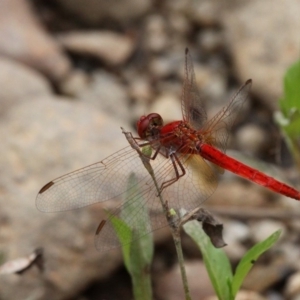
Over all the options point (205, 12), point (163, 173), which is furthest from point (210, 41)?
point (163, 173)

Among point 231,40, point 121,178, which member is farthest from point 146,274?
point 231,40

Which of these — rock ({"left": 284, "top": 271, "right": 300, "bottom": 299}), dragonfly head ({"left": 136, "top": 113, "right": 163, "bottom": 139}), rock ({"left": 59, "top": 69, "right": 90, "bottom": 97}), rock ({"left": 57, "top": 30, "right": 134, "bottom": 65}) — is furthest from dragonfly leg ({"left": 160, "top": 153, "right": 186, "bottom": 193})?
rock ({"left": 57, "top": 30, "right": 134, "bottom": 65})

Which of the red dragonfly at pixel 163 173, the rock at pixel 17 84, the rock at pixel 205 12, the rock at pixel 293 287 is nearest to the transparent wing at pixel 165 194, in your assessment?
the red dragonfly at pixel 163 173

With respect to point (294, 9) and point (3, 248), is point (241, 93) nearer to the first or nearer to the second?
point (3, 248)

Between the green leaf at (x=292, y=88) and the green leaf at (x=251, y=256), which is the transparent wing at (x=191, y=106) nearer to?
the green leaf at (x=292, y=88)

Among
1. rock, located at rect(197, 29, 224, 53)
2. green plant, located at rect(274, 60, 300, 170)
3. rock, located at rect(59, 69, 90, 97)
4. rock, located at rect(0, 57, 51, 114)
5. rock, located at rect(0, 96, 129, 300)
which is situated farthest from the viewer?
rock, located at rect(197, 29, 224, 53)

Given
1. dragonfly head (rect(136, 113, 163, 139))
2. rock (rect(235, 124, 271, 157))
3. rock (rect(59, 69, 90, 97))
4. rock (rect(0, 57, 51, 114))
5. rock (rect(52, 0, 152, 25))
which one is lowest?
dragonfly head (rect(136, 113, 163, 139))

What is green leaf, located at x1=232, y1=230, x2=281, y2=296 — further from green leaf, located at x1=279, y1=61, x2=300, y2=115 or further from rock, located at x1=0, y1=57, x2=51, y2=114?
rock, located at x1=0, y1=57, x2=51, y2=114
